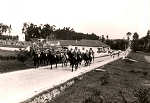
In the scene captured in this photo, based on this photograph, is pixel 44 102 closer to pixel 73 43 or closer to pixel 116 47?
pixel 73 43

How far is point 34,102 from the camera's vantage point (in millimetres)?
10680

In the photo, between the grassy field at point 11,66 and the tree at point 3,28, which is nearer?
the grassy field at point 11,66

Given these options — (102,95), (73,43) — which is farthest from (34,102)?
(73,43)

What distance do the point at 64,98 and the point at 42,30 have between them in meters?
119

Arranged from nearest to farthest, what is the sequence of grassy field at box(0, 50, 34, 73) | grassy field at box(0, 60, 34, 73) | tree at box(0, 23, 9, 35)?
1. grassy field at box(0, 60, 34, 73)
2. grassy field at box(0, 50, 34, 73)
3. tree at box(0, 23, 9, 35)

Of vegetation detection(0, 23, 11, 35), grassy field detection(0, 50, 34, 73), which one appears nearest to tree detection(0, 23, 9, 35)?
vegetation detection(0, 23, 11, 35)

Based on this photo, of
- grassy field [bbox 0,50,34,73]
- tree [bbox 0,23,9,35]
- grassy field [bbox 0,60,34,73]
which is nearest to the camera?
grassy field [bbox 0,60,34,73]

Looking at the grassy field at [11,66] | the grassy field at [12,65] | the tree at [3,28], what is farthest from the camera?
the tree at [3,28]

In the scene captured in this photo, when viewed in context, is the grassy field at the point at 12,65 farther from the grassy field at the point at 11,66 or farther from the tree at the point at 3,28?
the tree at the point at 3,28

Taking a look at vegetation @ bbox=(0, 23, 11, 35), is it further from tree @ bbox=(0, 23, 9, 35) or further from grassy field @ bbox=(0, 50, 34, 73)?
grassy field @ bbox=(0, 50, 34, 73)

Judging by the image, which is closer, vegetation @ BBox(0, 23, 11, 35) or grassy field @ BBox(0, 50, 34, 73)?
grassy field @ BBox(0, 50, 34, 73)

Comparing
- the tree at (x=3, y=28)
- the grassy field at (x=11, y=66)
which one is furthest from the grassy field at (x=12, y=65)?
the tree at (x=3, y=28)

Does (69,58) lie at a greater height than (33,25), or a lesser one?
lesser

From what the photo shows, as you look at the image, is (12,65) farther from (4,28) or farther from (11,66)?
(4,28)
